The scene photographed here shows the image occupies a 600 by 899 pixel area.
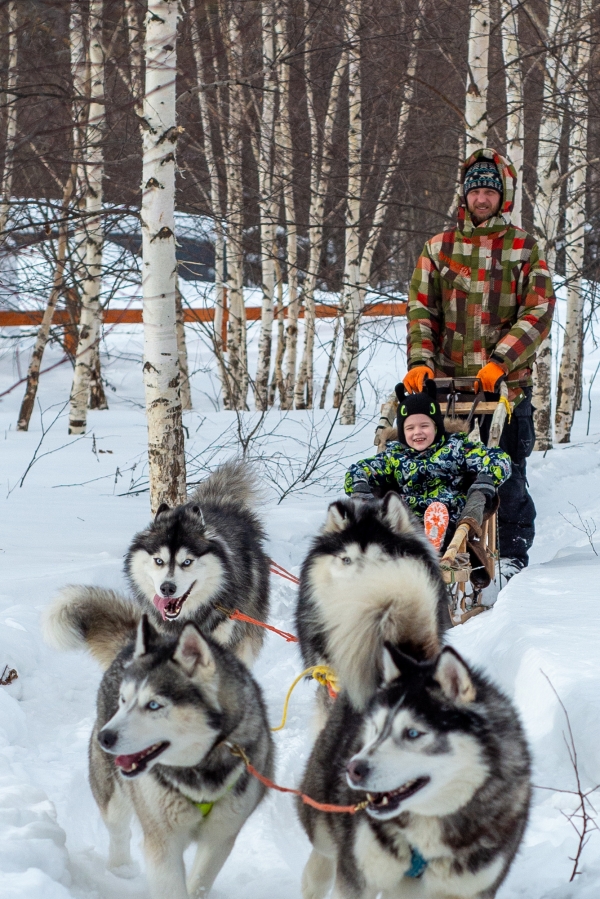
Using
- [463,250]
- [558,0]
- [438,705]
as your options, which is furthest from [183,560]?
[558,0]

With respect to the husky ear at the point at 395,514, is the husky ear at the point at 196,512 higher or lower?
lower

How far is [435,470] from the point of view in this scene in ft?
14.5

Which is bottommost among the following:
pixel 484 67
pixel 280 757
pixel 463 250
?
pixel 280 757

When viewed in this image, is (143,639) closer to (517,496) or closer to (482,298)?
(517,496)

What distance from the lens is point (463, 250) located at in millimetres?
5016

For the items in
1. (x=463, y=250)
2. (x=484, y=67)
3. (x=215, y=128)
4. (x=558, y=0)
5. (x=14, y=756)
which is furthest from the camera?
(x=215, y=128)

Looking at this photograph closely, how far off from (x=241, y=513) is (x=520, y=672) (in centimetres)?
180

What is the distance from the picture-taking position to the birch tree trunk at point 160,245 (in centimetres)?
480

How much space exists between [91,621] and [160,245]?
257cm

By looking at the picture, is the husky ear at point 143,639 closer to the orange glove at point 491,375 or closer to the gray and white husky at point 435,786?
the gray and white husky at point 435,786

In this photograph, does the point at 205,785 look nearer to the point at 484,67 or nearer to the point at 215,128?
the point at 484,67

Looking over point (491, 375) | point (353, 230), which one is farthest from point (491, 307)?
point (353, 230)

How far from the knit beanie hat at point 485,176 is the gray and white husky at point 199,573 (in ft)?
7.54

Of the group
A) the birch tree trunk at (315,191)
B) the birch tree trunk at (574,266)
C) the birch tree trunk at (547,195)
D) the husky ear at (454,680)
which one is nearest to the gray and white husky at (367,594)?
the husky ear at (454,680)
